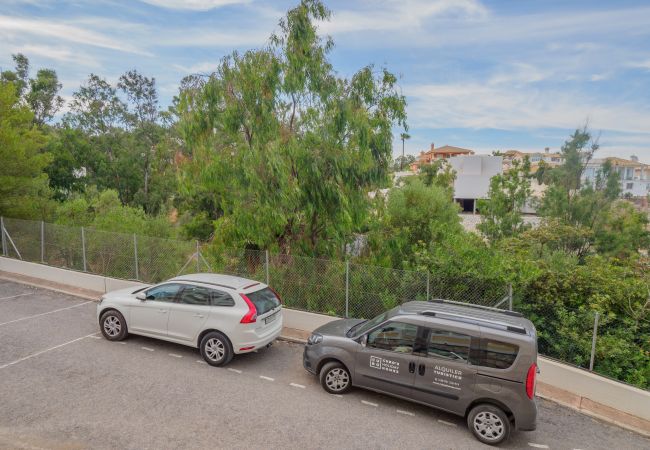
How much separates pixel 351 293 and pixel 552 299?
4157 mm

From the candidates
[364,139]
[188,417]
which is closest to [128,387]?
[188,417]

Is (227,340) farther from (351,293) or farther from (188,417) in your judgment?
(351,293)

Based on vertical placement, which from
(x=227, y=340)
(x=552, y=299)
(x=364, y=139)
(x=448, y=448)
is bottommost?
(x=448, y=448)

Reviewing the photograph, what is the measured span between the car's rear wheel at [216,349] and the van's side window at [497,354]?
14.2 ft

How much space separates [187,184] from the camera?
10891mm

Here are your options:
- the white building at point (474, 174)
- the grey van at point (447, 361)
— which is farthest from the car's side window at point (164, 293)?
the white building at point (474, 174)

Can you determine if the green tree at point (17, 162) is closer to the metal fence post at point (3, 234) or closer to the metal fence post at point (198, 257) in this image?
the metal fence post at point (3, 234)

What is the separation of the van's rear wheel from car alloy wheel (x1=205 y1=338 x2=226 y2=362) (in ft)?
14.1

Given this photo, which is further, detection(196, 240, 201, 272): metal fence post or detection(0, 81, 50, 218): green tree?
detection(0, 81, 50, 218): green tree

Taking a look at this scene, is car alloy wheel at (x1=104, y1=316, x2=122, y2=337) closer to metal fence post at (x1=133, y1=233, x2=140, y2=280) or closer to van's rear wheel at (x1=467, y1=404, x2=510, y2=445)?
metal fence post at (x1=133, y1=233, x2=140, y2=280)

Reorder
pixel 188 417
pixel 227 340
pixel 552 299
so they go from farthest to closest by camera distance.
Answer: pixel 552 299, pixel 227 340, pixel 188 417

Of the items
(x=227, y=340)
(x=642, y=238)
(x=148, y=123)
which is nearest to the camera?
(x=227, y=340)

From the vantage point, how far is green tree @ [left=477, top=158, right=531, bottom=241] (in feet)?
66.7

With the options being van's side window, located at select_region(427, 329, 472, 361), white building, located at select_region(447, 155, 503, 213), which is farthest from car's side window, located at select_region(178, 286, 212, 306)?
white building, located at select_region(447, 155, 503, 213)
